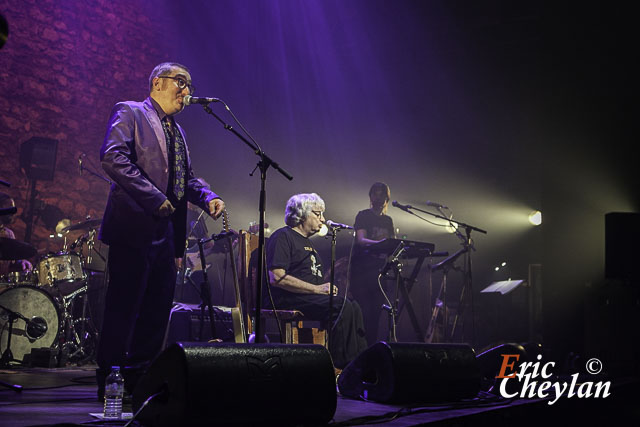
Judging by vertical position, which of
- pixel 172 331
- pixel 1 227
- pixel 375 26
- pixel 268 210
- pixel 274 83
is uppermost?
pixel 375 26

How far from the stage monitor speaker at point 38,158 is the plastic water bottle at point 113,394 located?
5.05 meters

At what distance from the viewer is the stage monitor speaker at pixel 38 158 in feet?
22.4

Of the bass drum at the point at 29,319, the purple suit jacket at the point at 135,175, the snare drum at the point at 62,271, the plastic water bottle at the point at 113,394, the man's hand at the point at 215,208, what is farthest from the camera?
the snare drum at the point at 62,271

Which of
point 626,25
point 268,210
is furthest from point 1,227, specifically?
point 626,25

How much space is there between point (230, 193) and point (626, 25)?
5.12 meters

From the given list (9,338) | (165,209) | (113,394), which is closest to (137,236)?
(165,209)

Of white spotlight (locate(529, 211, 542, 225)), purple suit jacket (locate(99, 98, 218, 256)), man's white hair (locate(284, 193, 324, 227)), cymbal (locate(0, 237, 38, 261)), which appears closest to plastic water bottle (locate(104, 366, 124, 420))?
purple suit jacket (locate(99, 98, 218, 256))

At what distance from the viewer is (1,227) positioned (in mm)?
5355

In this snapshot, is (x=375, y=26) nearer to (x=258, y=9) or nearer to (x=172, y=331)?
(x=258, y=9)

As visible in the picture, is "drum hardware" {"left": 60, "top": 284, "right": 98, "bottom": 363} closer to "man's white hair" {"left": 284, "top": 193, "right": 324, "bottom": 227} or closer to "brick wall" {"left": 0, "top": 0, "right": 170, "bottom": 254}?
"brick wall" {"left": 0, "top": 0, "right": 170, "bottom": 254}

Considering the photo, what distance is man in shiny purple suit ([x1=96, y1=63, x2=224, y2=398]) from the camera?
8.40 ft

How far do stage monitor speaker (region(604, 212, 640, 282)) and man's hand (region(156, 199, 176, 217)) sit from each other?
3780 millimetres

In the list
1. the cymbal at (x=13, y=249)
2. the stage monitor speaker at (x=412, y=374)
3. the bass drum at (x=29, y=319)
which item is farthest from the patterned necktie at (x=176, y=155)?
the bass drum at (x=29, y=319)

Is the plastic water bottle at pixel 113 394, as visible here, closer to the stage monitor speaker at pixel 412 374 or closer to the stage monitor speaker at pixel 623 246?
the stage monitor speaker at pixel 412 374
